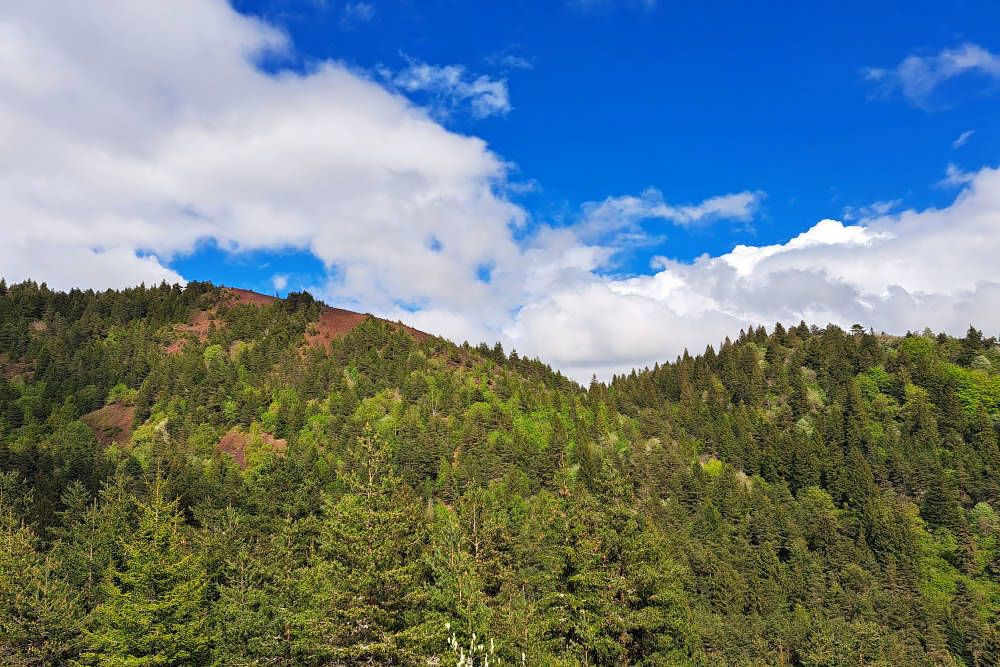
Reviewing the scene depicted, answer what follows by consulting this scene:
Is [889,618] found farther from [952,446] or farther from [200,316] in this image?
[200,316]

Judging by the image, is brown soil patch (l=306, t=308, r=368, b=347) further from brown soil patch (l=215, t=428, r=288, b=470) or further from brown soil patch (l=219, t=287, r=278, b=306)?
brown soil patch (l=215, t=428, r=288, b=470)

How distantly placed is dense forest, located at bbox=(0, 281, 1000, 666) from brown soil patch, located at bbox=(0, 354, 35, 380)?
0.60 m

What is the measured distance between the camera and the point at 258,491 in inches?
2699

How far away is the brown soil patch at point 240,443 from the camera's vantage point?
308ft

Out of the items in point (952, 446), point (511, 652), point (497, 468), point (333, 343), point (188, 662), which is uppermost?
point (333, 343)

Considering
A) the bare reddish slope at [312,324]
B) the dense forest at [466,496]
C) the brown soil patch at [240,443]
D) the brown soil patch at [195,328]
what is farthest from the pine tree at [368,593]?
the brown soil patch at [195,328]

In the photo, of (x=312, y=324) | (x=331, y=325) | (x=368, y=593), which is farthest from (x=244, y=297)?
(x=368, y=593)

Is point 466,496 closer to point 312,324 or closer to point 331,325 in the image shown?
point 331,325

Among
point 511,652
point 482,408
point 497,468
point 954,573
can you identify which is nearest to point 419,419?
point 482,408

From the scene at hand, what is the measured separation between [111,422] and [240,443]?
29.8 m

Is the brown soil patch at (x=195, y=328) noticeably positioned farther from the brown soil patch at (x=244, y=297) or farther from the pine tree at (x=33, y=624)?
the pine tree at (x=33, y=624)

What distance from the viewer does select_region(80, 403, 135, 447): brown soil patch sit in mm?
100688

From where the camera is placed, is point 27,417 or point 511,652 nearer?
point 511,652

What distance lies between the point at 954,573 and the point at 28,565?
114655 mm
